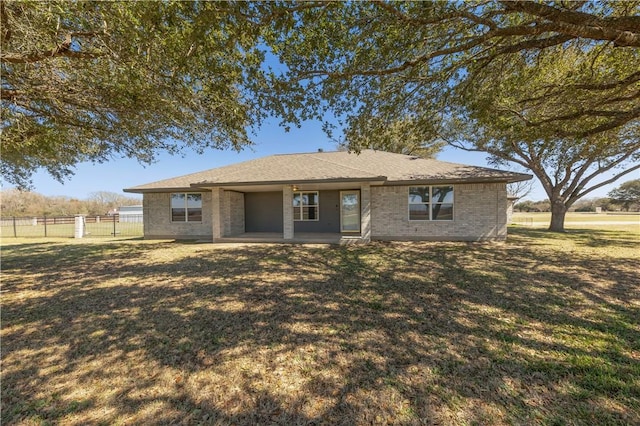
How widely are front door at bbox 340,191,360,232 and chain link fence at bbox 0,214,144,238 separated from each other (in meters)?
13.0

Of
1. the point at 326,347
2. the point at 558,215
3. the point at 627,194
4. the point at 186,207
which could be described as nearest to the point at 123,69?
the point at 326,347

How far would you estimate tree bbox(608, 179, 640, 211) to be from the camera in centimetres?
5520

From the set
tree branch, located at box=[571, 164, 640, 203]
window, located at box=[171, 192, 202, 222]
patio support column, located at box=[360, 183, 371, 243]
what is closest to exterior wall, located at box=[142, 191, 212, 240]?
window, located at box=[171, 192, 202, 222]

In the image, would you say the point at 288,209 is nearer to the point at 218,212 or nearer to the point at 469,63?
the point at 218,212

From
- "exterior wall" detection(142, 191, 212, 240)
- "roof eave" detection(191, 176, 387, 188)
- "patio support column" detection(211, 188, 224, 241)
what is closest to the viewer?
"roof eave" detection(191, 176, 387, 188)

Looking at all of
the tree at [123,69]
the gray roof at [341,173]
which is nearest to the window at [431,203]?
the gray roof at [341,173]

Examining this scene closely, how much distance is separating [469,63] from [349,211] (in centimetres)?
824

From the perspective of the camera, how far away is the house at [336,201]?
11.1 metres

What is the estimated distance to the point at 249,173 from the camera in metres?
12.6

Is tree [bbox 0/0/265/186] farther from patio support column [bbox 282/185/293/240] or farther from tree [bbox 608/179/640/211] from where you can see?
tree [bbox 608/179/640/211]

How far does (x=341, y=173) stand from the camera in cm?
1106

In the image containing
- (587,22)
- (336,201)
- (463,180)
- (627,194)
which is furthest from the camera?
(627,194)

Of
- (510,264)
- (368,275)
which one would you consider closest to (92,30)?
(368,275)

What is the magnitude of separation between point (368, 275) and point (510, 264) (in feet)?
14.3
